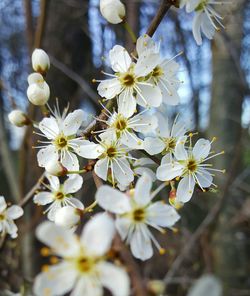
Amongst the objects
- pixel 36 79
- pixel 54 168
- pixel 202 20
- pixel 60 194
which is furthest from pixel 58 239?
pixel 202 20

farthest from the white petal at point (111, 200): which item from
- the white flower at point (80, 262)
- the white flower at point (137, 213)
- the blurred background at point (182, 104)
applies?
the blurred background at point (182, 104)

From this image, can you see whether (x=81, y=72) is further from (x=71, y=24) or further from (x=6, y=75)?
(x=6, y=75)

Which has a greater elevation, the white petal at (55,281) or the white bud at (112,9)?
the white bud at (112,9)

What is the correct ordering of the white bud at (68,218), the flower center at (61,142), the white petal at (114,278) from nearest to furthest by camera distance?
the white petal at (114,278)
the white bud at (68,218)
the flower center at (61,142)

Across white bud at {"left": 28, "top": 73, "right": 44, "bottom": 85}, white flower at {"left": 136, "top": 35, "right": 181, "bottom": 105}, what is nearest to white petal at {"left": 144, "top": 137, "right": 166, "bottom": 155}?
white flower at {"left": 136, "top": 35, "right": 181, "bottom": 105}

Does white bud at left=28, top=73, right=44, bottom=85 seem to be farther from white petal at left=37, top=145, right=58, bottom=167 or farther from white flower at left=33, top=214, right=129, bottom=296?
white flower at left=33, top=214, right=129, bottom=296

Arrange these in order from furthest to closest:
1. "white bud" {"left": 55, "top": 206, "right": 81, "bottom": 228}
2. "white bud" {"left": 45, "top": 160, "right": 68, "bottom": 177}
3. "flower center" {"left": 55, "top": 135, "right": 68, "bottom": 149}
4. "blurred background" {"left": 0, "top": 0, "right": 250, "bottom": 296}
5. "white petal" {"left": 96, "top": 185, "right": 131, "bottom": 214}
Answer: "blurred background" {"left": 0, "top": 0, "right": 250, "bottom": 296}, "flower center" {"left": 55, "top": 135, "right": 68, "bottom": 149}, "white bud" {"left": 45, "top": 160, "right": 68, "bottom": 177}, "white bud" {"left": 55, "top": 206, "right": 81, "bottom": 228}, "white petal" {"left": 96, "top": 185, "right": 131, "bottom": 214}

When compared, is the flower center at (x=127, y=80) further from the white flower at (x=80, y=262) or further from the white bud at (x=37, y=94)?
the white flower at (x=80, y=262)
